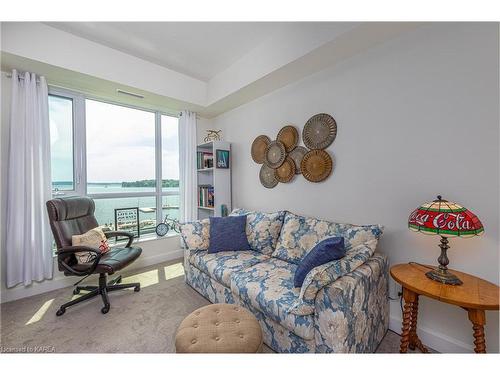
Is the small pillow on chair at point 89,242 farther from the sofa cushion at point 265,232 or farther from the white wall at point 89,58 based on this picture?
the white wall at point 89,58

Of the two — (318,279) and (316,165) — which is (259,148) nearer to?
(316,165)

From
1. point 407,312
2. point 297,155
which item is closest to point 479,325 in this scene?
point 407,312

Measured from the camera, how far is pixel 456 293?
1097mm

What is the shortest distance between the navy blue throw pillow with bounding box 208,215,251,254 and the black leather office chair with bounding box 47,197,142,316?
A: 0.85m

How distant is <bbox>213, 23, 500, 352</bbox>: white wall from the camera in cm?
131

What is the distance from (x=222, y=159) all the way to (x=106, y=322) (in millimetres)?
2228

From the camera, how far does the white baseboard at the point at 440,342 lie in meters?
1.39

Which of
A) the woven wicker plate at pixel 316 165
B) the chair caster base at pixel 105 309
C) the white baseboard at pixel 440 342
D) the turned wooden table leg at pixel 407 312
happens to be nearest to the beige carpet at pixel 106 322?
the chair caster base at pixel 105 309

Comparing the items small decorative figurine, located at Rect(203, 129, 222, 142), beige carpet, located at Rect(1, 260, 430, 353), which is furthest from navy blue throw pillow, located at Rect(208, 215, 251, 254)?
small decorative figurine, located at Rect(203, 129, 222, 142)

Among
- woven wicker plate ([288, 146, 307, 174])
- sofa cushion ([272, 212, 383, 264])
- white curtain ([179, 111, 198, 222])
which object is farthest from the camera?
white curtain ([179, 111, 198, 222])

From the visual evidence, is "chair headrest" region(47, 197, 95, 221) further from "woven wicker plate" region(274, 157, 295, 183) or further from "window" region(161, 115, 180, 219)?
"woven wicker plate" region(274, 157, 295, 183)

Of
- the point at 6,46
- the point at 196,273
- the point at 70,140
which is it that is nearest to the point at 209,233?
the point at 196,273
